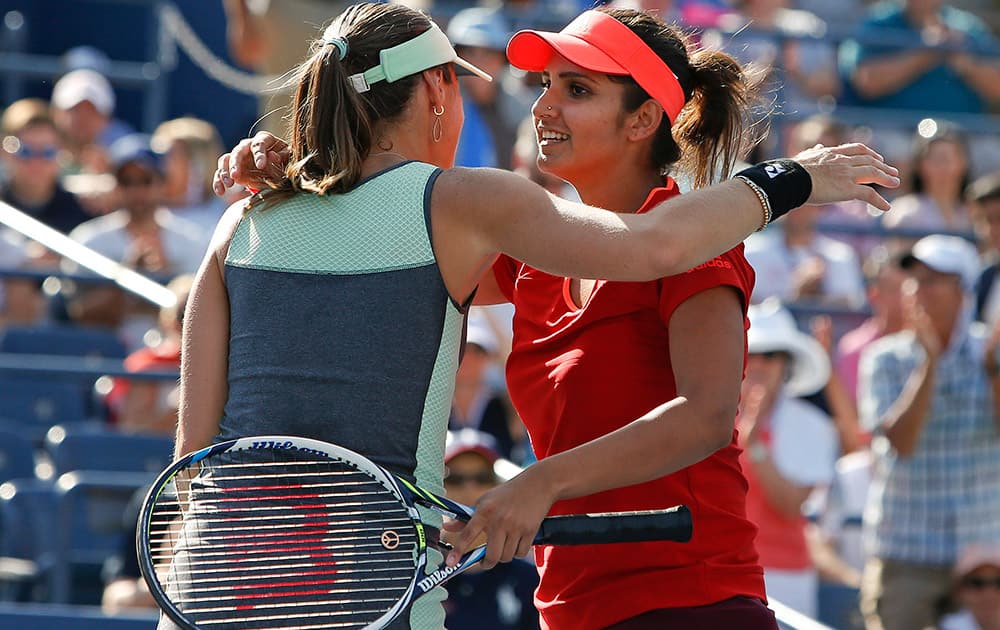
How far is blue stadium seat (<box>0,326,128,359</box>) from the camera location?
21.4 ft

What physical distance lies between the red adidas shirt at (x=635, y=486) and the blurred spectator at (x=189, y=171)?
5.23 metres

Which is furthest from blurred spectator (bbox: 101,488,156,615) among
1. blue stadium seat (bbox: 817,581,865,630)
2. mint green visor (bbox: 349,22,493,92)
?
mint green visor (bbox: 349,22,493,92)

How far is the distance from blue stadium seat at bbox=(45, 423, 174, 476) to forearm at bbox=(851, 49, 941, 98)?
4727 millimetres

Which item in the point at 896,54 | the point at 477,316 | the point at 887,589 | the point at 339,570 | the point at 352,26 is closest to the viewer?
the point at 339,570

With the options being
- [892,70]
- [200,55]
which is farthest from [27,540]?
[892,70]

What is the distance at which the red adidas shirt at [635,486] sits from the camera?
2.42 metres

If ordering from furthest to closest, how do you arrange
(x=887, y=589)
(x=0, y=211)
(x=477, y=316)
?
(x=477, y=316)
(x=0, y=211)
(x=887, y=589)

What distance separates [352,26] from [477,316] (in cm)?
391

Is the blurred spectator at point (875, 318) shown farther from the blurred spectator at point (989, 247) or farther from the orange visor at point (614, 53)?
the orange visor at point (614, 53)

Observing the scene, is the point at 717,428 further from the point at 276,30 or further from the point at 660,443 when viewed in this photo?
the point at 276,30

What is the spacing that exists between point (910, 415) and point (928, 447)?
0.17 meters

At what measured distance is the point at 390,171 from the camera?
7.41 feet

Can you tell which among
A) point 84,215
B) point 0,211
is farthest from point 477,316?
point 84,215

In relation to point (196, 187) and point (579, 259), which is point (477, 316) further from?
point (579, 259)
